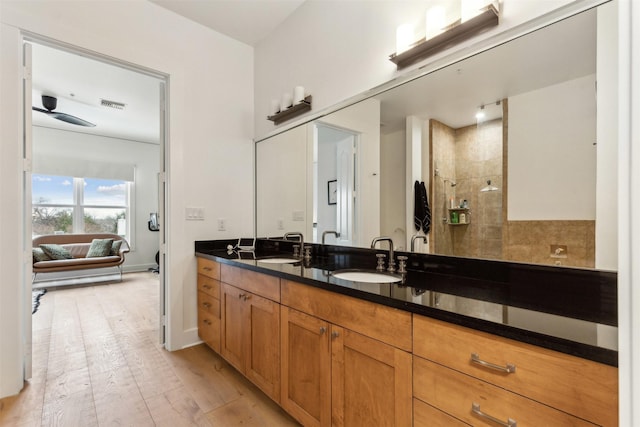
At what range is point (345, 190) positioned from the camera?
212cm

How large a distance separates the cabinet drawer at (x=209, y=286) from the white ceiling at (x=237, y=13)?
87.3 inches

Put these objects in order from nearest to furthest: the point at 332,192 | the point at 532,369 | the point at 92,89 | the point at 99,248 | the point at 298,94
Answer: the point at 532,369
the point at 332,192
the point at 298,94
the point at 92,89
the point at 99,248

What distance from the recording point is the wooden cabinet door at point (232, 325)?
6.42 feet

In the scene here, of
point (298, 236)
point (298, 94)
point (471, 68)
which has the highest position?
point (298, 94)

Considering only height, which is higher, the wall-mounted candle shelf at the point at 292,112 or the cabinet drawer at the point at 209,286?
the wall-mounted candle shelf at the point at 292,112

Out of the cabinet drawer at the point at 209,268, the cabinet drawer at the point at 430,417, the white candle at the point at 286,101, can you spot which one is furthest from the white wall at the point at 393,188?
the cabinet drawer at the point at 209,268

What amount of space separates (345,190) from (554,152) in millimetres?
1198

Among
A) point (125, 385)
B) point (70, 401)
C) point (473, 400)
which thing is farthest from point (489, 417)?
point (70, 401)

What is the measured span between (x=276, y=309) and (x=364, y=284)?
590 mm

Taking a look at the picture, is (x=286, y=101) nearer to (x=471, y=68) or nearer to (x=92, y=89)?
(x=471, y=68)

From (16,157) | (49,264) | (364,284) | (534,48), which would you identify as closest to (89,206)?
(49,264)

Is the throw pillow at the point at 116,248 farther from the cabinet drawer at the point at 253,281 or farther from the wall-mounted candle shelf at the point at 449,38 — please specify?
the wall-mounted candle shelf at the point at 449,38

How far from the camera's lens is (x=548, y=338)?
74 cm

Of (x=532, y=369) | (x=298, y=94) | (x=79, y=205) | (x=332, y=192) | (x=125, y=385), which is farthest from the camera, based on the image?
(x=79, y=205)
